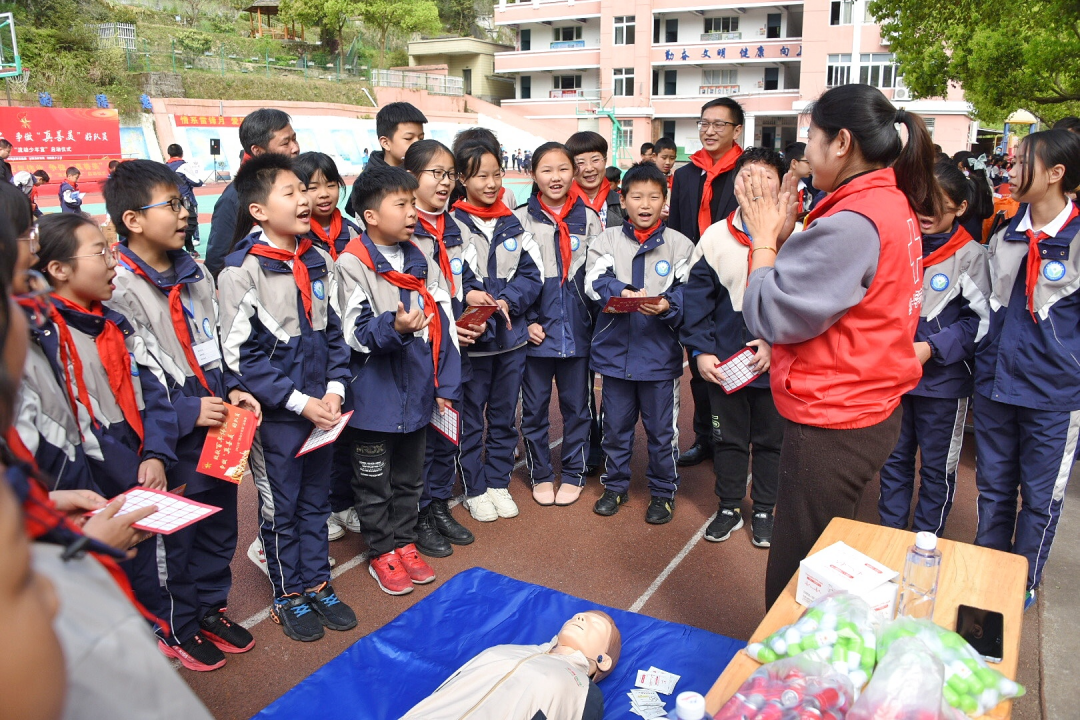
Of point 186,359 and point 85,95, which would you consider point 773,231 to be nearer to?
point 186,359

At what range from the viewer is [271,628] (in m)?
3.20

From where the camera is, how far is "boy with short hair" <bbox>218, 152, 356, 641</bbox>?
2.91 metres

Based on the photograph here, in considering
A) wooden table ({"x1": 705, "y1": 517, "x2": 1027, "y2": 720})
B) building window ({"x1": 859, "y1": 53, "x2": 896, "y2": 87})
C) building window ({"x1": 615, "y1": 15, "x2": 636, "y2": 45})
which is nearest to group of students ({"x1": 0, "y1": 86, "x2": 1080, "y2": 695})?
wooden table ({"x1": 705, "y1": 517, "x2": 1027, "y2": 720})

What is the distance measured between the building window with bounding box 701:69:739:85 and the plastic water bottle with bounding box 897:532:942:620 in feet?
133

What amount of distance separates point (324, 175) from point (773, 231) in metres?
2.18

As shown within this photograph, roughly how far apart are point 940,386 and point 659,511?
1.53 meters

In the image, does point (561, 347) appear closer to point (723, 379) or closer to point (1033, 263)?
point (723, 379)

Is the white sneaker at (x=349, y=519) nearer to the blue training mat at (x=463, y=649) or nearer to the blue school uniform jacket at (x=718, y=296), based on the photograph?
the blue training mat at (x=463, y=649)

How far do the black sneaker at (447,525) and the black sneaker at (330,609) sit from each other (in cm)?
77

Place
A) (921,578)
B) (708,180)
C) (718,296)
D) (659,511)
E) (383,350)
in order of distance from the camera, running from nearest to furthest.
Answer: (921,578) < (383,350) < (718,296) < (659,511) < (708,180)

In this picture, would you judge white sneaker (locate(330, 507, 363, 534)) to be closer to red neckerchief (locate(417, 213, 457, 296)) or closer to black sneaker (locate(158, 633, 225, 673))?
black sneaker (locate(158, 633, 225, 673))

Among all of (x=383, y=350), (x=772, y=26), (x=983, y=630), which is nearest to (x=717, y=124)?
(x=383, y=350)

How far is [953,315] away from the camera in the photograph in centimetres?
346

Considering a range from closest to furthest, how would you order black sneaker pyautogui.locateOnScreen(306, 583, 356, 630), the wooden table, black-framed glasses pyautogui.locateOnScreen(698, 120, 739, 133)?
the wooden table → black sneaker pyautogui.locateOnScreen(306, 583, 356, 630) → black-framed glasses pyautogui.locateOnScreen(698, 120, 739, 133)
